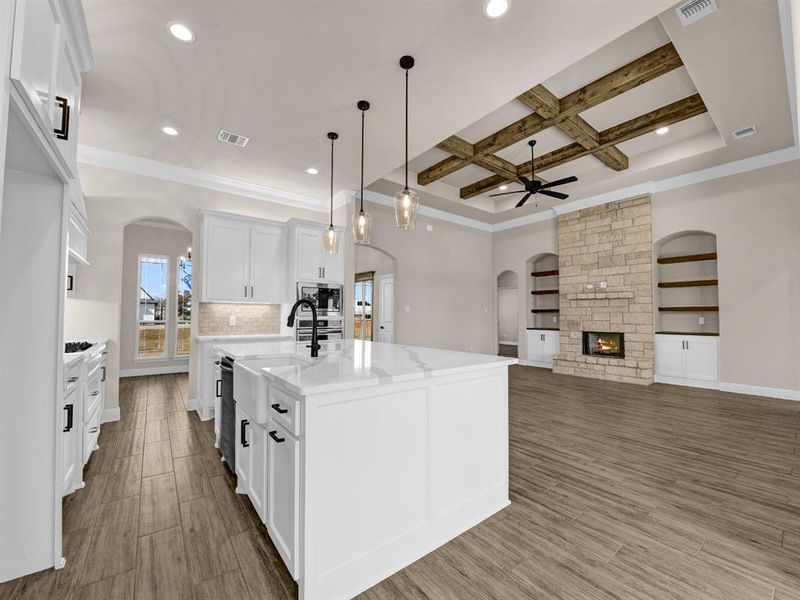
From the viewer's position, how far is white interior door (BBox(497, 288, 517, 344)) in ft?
37.8

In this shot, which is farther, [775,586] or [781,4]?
[781,4]

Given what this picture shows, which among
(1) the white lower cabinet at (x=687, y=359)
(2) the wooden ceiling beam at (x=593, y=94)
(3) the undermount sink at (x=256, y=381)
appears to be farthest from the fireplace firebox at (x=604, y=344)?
(3) the undermount sink at (x=256, y=381)

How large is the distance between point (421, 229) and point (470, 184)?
1.30m

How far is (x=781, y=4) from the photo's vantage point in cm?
254

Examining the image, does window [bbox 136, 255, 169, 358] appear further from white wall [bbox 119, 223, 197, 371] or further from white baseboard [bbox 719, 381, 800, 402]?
white baseboard [bbox 719, 381, 800, 402]

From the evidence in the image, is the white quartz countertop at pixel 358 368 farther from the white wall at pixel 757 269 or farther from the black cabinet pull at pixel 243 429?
the white wall at pixel 757 269

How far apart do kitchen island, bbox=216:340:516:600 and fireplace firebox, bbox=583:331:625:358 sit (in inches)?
214

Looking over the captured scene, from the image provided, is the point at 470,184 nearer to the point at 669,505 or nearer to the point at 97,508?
the point at 669,505

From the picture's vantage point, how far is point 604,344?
677 cm

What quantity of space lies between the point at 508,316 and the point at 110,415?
10.2 meters

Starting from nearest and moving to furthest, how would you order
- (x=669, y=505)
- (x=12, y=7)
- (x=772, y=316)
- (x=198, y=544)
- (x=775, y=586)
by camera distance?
(x=12, y=7) → (x=775, y=586) → (x=198, y=544) → (x=669, y=505) → (x=772, y=316)

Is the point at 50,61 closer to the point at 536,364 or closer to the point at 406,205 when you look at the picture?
the point at 406,205

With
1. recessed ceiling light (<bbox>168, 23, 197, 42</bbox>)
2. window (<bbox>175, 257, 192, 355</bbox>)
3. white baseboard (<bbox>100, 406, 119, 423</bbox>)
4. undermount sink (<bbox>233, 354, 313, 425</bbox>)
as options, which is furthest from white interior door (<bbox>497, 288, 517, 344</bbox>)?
recessed ceiling light (<bbox>168, 23, 197, 42</bbox>)

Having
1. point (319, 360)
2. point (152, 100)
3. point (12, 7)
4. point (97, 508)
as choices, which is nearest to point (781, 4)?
point (319, 360)
